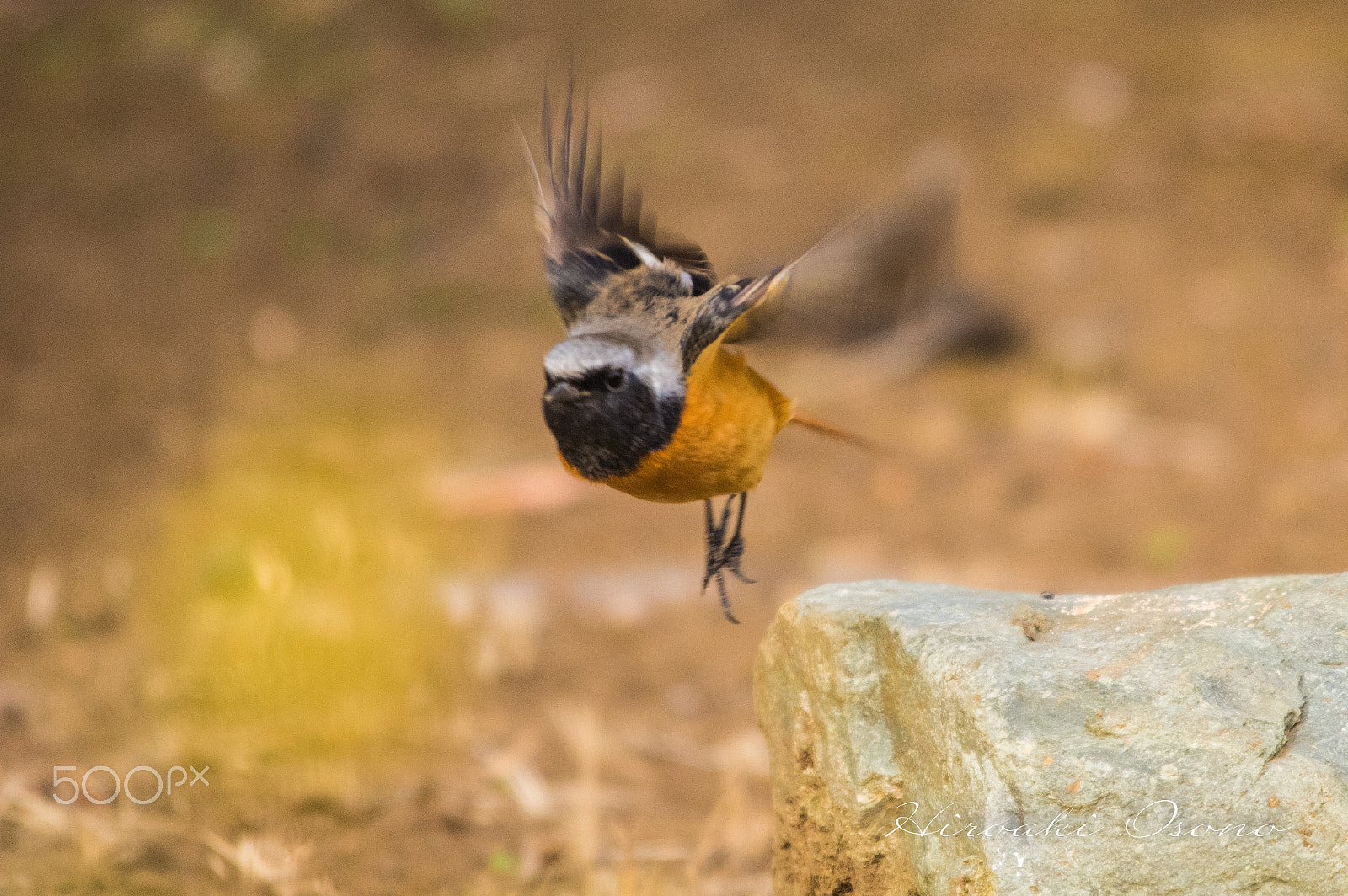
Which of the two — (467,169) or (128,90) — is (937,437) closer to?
(467,169)

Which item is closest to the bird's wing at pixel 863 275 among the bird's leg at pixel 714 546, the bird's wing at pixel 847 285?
the bird's wing at pixel 847 285

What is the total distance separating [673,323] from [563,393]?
0.35 meters

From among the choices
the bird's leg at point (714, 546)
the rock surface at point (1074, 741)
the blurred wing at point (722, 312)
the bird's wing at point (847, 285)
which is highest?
the bird's wing at point (847, 285)

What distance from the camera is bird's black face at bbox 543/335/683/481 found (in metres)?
2.42

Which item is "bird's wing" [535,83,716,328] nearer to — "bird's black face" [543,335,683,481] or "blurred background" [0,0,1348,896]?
"blurred background" [0,0,1348,896]

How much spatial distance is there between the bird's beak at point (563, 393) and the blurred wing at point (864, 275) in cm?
41

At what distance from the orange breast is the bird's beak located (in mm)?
196

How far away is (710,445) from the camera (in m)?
2.48

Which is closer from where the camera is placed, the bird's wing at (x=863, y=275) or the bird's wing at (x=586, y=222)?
the bird's wing at (x=863, y=275)

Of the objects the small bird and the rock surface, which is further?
the small bird

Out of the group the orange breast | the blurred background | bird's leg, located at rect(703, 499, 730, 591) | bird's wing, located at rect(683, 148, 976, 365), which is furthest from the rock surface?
the blurred background

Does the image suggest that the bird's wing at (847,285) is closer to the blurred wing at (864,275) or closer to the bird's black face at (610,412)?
the blurred wing at (864,275)

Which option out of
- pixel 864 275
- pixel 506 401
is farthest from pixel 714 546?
pixel 506 401

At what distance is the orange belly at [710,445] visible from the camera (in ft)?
8.05
